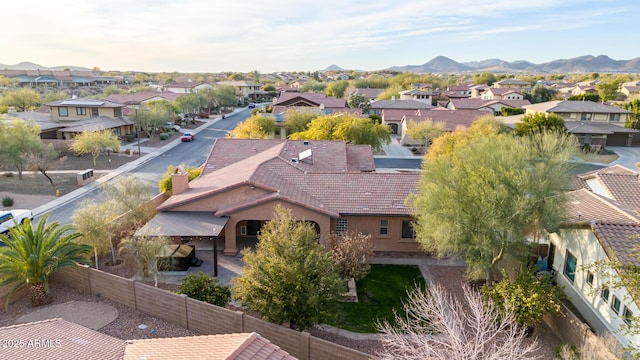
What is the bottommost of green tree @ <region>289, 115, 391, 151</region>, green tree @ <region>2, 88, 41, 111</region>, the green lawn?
the green lawn

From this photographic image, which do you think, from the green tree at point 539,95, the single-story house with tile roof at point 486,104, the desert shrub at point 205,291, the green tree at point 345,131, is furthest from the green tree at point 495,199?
the green tree at point 539,95

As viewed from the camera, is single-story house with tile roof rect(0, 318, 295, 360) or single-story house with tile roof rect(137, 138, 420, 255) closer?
single-story house with tile roof rect(0, 318, 295, 360)

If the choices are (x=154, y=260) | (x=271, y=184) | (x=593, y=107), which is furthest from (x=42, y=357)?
(x=593, y=107)

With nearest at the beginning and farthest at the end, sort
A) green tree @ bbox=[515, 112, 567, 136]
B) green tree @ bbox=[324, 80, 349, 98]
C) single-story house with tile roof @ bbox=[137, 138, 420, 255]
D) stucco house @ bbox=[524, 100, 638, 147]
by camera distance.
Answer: single-story house with tile roof @ bbox=[137, 138, 420, 255]
green tree @ bbox=[515, 112, 567, 136]
stucco house @ bbox=[524, 100, 638, 147]
green tree @ bbox=[324, 80, 349, 98]

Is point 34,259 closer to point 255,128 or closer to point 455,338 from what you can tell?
point 455,338

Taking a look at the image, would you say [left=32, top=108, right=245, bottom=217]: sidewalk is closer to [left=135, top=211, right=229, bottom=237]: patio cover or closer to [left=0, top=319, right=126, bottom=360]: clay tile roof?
[left=135, top=211, right=229, bottom=237]: patio cover

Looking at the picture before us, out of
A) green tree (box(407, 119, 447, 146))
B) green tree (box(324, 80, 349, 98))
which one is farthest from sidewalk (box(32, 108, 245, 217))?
green tree (box(324, 80, 349, 98))

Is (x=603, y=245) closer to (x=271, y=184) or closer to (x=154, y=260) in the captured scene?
(x=271, y=184)
